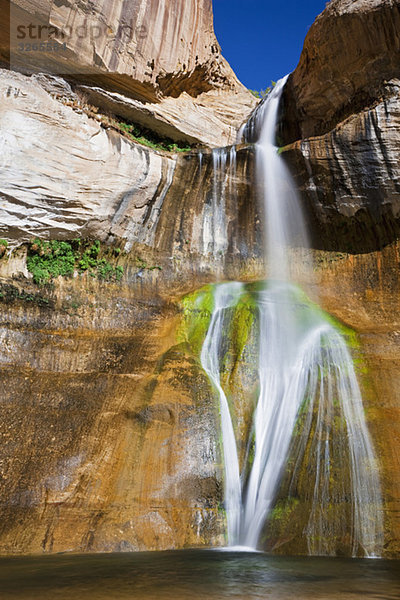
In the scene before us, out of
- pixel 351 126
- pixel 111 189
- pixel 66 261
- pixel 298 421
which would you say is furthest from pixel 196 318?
pixel 351 126

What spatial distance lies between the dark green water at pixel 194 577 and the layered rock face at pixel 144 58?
12.3 m

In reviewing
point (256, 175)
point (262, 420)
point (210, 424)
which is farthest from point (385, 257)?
point (210, 424)

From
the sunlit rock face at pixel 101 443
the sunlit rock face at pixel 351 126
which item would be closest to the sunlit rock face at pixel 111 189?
the sunlit rock face at pixel 351 126

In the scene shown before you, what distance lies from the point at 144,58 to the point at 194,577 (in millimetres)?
14310

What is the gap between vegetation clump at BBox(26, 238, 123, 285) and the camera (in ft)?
37.8

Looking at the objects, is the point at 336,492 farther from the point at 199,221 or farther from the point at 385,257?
the point at 199,221

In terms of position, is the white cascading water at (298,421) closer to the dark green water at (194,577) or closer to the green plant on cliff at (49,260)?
the dark green water at (194,577)

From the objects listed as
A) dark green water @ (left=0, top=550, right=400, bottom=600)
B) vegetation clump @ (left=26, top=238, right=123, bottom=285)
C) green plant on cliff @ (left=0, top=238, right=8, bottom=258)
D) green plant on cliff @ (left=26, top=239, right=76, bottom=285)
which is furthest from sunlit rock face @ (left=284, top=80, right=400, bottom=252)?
dark green water @ (left=0, top=550, right=400, bottom=600)

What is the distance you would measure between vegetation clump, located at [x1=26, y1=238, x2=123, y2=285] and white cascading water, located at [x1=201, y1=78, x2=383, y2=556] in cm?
334

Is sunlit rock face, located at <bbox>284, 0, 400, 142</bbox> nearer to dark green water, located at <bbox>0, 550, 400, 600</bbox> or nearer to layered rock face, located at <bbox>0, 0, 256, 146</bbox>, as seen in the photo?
layered rock face, located at <bbox>0, 0, 256, 146</bbox>

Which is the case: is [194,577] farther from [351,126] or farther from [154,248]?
[351,126]

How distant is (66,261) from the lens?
1209 centimetres

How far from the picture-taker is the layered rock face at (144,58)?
1205 centimetres

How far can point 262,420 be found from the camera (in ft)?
27.8
